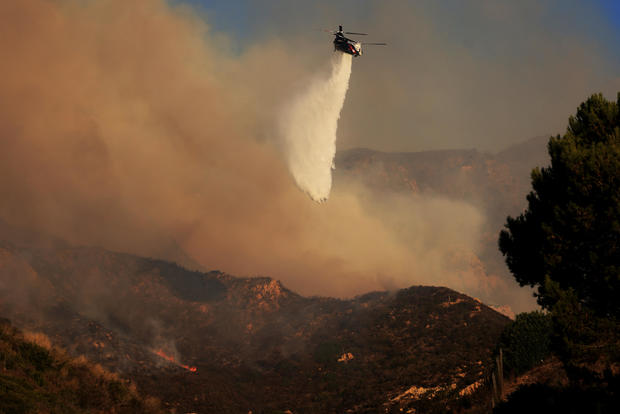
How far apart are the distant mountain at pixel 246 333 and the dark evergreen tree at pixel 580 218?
13.4 meters

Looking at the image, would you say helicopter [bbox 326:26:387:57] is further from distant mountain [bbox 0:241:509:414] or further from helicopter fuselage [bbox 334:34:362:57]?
distant mountain [bbox 0:241:509:414]

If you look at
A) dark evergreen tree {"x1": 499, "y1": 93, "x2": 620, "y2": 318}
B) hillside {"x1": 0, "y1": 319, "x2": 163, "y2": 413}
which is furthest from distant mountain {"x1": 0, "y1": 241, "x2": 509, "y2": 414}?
hillside {"x1": 0, "y1": 319, "x2": 163, "y2": 413}

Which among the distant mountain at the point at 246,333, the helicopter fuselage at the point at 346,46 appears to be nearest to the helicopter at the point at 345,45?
the helicopter fuselage at the point at 346,46

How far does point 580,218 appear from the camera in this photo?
22656 millimetres

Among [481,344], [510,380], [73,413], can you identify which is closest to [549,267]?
[510,380]

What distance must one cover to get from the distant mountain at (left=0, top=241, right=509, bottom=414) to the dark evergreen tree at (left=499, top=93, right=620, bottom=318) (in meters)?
13.4

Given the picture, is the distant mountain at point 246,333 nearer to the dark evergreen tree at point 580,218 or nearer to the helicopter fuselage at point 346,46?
the dark evergreen tree at point 580,218

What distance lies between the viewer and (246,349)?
97562 mm

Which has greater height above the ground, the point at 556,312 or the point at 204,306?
the point at 204,306

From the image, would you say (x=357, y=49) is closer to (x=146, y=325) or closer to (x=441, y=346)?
(x=441, y=346)

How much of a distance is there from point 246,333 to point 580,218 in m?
93.6

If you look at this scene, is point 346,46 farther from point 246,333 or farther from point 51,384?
point 246,333

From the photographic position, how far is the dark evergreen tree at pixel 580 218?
21.9m

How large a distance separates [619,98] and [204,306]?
104m
